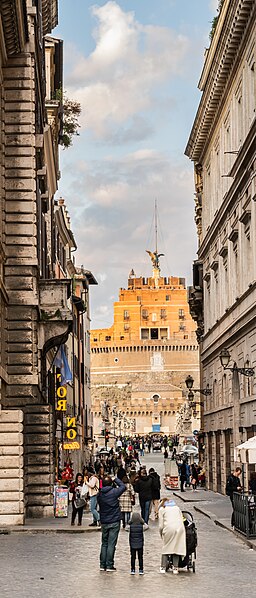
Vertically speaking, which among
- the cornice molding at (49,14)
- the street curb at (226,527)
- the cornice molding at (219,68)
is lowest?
the street curb at (226,527)

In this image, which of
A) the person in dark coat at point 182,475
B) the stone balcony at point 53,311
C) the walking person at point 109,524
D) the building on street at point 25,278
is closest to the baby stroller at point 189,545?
the walking person at point 109,524

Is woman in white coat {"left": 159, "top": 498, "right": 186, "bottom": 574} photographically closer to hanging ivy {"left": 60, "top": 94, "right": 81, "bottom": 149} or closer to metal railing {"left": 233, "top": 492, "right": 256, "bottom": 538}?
metal railing {"left": 233, "top": 492, "right": 256, "bottom": 538}

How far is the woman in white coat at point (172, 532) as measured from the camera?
17328 millimetres

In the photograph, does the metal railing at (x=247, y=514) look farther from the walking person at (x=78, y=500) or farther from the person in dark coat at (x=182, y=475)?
the person in dark coat at (x=182, y=475)

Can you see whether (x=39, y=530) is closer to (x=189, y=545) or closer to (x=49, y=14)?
(x=189, y=545)

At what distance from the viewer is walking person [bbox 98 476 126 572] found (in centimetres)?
1788

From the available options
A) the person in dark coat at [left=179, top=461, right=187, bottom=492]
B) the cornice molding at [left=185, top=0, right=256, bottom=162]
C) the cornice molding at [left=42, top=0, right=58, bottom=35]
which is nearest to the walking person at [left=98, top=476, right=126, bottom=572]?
the cornice molding at [left=185, top=0, right=256, bottom=162]

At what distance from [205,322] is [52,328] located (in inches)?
880

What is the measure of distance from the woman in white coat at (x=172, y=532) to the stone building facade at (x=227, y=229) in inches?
636

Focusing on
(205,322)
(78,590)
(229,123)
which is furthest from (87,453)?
(78,590)

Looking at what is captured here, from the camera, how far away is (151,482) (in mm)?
31094

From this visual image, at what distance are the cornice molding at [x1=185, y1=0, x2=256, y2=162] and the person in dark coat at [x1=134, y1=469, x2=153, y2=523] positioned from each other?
1355 centimetres

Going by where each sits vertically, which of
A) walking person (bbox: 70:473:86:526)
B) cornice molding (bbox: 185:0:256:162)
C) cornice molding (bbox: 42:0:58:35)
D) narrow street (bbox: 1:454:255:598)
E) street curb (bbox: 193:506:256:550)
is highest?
cornice molding (bbox: 42:0:58:35)

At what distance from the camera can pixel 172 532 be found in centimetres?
1728
